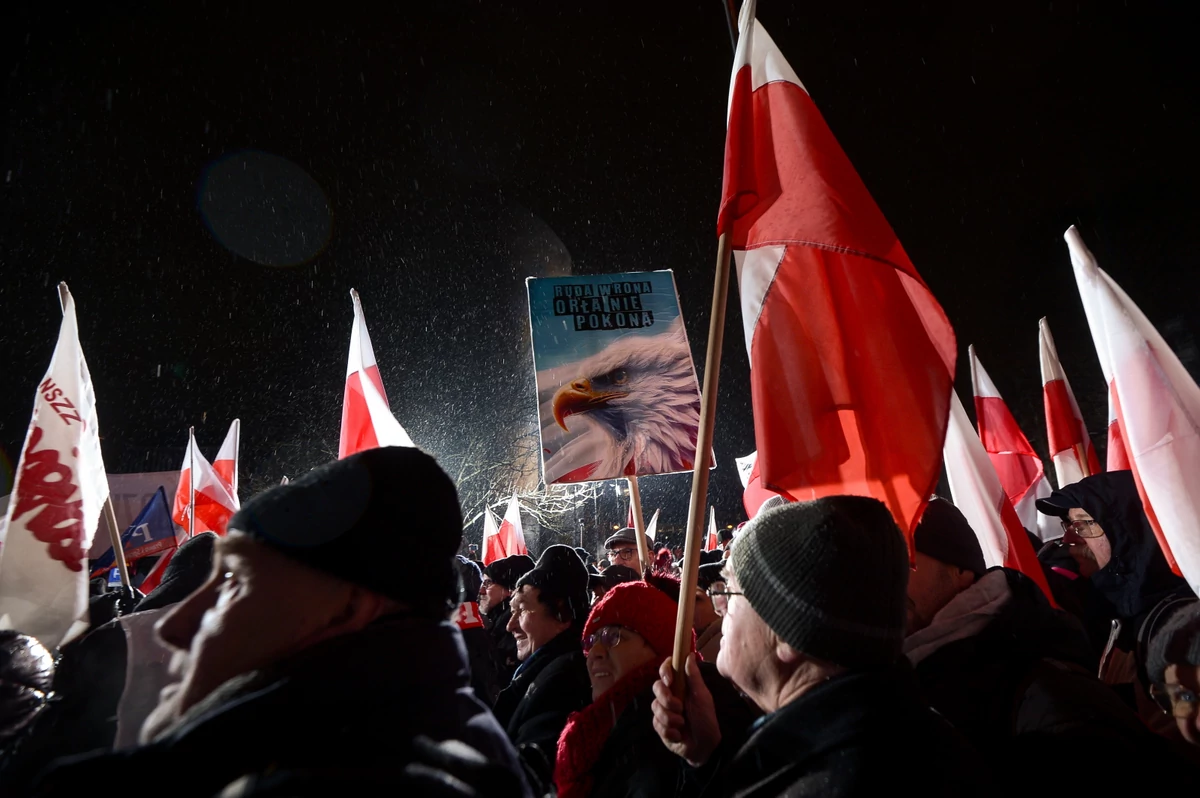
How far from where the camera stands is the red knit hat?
2.79 meters

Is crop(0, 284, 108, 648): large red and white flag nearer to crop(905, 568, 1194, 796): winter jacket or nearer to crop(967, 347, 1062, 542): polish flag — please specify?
crop(905, 568, 1194, 796): winter jacket

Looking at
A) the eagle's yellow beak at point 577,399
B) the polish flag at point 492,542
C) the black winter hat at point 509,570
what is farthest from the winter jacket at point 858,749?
the polish flag at point 492,542

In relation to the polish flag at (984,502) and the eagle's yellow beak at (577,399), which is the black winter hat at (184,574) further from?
the polish flag at (984,502)

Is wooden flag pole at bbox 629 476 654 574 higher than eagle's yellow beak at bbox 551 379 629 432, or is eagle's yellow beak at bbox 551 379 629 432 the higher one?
eagle's yellow beak at bbox 551 379 629 432

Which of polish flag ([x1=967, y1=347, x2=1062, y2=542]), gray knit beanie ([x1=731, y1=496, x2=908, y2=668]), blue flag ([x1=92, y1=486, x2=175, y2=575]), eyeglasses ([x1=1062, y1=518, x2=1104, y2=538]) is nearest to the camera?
gray knit beanie ([x1=731, y1=496, x2=908, y2=668])

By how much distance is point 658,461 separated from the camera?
4.16 meters

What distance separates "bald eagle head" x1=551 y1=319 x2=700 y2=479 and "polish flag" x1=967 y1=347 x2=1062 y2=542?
4057mm

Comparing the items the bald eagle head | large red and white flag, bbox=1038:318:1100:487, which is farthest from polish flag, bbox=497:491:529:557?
large red and white flag, bbox=1038:318:1100:487

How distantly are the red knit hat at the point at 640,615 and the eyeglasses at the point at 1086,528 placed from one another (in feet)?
8.94

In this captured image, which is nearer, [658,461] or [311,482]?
[311,482]

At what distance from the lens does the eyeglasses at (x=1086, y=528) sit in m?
3.97

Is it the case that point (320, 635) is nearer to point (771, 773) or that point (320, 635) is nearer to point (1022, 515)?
point (771, 773)

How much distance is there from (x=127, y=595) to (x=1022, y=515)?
7319mm

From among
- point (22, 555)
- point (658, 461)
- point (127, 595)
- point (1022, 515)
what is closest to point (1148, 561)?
point (658, 461)
